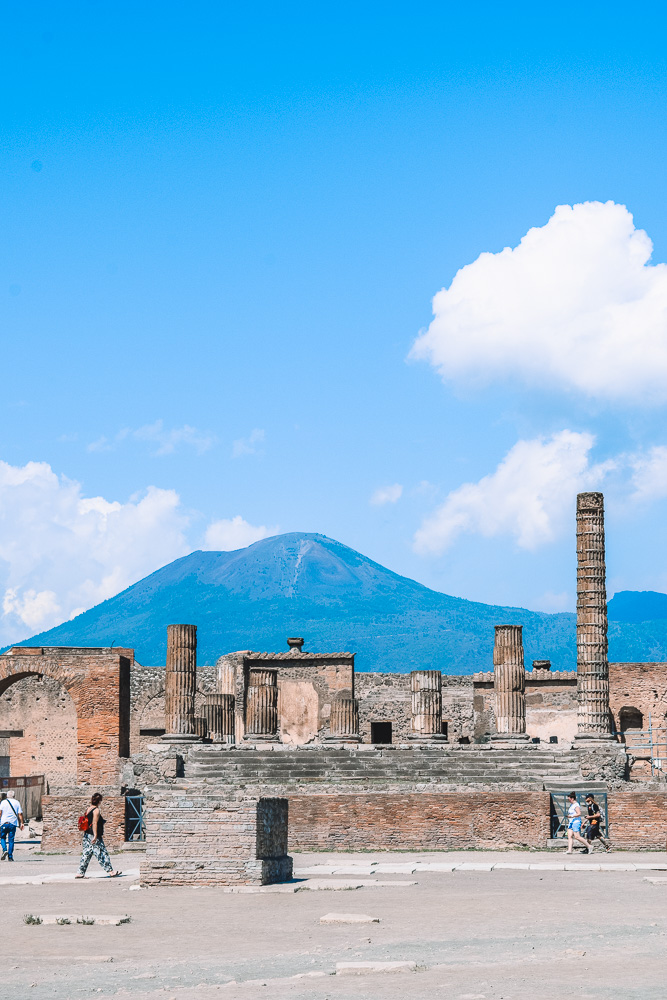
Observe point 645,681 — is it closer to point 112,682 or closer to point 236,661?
point 236,661

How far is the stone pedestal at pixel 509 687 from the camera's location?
28.6m

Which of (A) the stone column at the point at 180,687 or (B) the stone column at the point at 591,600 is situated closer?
(B) the stone column at the point at 591,600

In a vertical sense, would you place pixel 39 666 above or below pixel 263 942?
above

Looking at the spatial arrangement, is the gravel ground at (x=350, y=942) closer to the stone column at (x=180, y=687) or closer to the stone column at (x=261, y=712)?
the stone column at (x=180, y=687)

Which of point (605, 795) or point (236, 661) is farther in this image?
point (236, 661)

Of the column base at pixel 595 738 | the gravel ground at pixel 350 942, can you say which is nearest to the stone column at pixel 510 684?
the column base at pixel 595 738

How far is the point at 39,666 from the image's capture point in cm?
2792

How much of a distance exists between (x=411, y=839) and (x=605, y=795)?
3.24m

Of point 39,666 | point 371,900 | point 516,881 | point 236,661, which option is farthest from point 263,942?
point 236,661

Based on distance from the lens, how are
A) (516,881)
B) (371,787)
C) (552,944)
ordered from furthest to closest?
(371,787) < (516,881) < (552,944)

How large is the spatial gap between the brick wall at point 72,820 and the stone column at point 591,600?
428 inches

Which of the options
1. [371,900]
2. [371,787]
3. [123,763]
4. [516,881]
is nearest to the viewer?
[371,900]

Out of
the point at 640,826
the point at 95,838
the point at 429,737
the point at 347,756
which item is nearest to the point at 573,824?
the point at 640,826

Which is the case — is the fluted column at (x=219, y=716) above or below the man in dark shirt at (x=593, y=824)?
above
